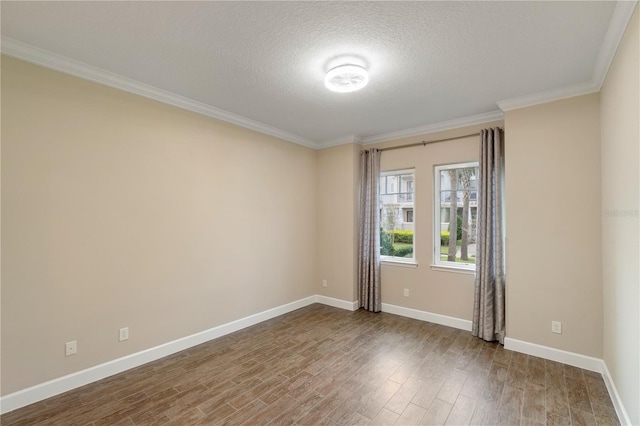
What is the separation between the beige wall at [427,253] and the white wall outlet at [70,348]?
3.78m

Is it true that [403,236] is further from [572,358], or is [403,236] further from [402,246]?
[572,358]

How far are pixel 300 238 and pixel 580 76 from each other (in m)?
3.89

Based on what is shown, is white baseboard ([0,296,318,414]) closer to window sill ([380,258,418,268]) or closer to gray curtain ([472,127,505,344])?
window sill ([380,258,418,268])

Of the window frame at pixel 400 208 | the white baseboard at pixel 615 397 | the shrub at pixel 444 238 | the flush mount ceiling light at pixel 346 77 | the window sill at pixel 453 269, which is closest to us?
the white baseboard at pixel 615 397

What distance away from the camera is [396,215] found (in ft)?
15.1

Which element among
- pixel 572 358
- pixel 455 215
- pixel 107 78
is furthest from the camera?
pixel 455 215

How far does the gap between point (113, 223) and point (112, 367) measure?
1350 millimetres

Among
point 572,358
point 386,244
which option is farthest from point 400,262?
point 572,358

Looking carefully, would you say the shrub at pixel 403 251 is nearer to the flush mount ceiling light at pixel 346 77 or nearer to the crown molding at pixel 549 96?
the crown molding at pixel 549 96

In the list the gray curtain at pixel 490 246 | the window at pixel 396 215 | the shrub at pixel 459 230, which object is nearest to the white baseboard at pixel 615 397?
the gray curtain at pixel 490 246

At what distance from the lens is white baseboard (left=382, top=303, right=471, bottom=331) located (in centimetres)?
383

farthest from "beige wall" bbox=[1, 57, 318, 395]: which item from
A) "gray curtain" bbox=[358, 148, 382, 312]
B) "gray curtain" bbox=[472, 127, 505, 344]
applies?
"gray curtain" bbox=[472, 127, 505, 344]

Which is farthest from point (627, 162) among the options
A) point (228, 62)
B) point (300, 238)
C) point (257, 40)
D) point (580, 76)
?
point (300, 238)

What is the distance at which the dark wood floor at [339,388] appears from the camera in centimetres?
213
